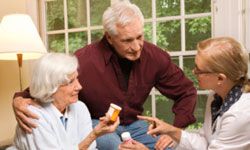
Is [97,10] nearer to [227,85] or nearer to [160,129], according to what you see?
[160,129]

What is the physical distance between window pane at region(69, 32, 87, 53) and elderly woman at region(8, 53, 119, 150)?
1.34m

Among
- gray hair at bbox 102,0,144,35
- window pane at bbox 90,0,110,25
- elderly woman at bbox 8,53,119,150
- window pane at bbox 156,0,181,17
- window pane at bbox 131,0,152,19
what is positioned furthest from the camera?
window pane at bbox 90,0,110,25

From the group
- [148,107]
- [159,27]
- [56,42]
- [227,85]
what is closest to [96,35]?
[56,42]

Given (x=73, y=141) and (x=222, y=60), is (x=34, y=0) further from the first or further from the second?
(x=222, y=60)

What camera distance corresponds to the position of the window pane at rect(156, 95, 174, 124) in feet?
8.30

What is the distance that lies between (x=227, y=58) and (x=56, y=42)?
196 centimetres

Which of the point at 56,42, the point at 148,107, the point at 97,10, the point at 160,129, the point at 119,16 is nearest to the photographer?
the point at 160,129

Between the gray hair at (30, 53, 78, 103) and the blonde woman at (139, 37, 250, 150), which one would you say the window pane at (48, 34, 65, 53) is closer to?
the gray hair at (30, 53, 78, 103)

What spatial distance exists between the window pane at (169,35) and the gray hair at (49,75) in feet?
3.72

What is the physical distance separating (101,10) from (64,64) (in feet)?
4.51

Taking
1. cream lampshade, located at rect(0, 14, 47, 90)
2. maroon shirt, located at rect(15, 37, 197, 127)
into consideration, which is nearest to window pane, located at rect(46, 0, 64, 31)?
cream lampshade, located at rect(0, 14, 47, 90)

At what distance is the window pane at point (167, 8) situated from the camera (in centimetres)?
241

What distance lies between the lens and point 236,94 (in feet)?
4.63

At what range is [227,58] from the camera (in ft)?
4.47
